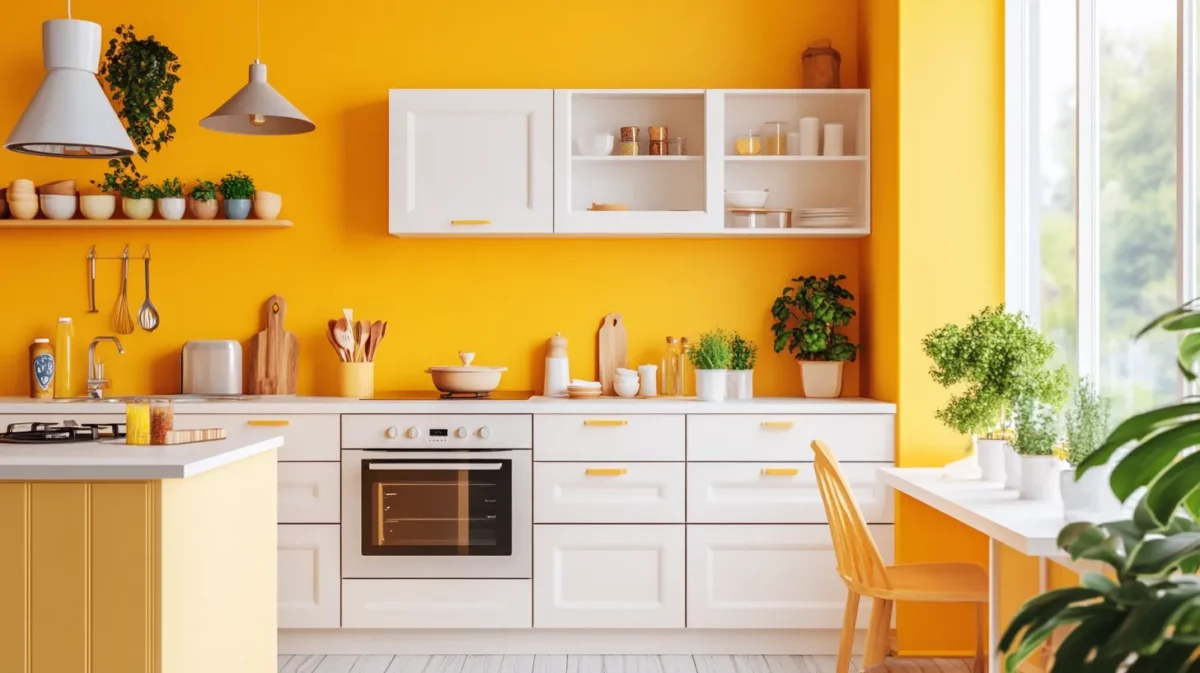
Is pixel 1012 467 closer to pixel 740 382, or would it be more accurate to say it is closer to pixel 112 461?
pixel 740 382

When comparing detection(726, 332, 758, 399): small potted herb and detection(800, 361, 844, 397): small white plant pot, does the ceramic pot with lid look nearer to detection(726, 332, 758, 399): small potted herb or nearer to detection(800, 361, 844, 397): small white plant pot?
detection(726, 332, 758, 399): small potted herb

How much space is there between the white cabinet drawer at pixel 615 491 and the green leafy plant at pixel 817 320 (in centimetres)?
78

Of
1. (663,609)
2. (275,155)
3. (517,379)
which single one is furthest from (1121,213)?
(275,155)

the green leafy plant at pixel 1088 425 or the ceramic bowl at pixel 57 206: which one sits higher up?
the ceramic bowl at pixel 57 206

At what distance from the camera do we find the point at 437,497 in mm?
3914

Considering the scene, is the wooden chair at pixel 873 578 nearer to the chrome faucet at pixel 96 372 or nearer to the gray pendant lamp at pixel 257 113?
the gray pendant lamp at pixel 257 113

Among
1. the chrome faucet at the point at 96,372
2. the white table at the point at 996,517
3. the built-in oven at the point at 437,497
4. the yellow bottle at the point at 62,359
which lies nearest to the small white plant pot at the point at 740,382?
the built-in oven at the point at 437,497

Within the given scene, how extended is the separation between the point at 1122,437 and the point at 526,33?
149 inches

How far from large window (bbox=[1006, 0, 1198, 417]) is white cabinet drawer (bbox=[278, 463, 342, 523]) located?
8.52ft

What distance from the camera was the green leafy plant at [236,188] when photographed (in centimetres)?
437

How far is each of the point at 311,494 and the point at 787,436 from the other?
5.85 feet

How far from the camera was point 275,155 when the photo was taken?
178 inches

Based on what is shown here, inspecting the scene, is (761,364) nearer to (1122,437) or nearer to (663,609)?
(663,609)

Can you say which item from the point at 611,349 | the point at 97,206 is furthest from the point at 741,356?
the point at 97,206
